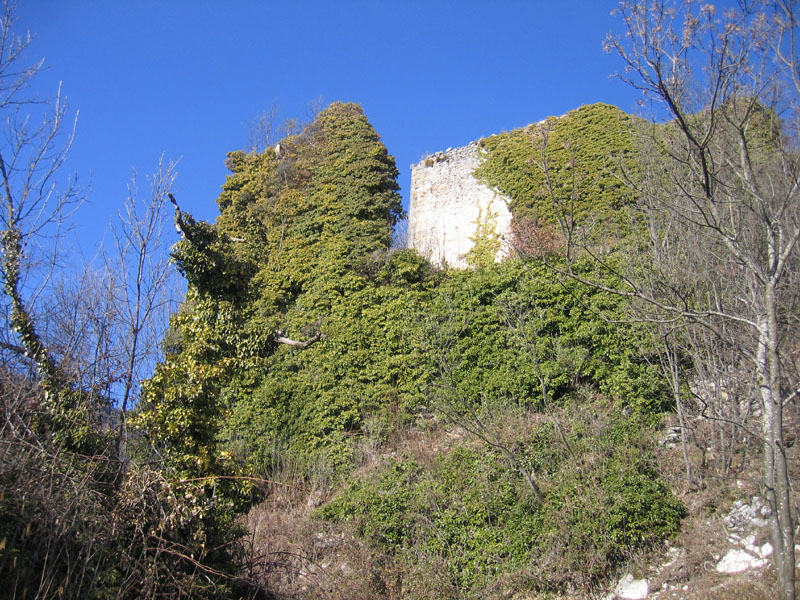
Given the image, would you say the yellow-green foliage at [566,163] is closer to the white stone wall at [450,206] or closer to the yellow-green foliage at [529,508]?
the white stone wall at [450,206]

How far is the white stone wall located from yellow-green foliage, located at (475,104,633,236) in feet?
1.21

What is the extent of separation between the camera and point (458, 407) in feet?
33.4

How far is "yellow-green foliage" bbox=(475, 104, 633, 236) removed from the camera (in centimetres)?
1423

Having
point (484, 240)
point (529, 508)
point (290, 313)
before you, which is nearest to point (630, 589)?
point (529, 508)

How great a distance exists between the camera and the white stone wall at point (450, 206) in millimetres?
15956

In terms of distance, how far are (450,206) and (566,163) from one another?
3182 millimetres

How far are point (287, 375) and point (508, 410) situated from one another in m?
4.79

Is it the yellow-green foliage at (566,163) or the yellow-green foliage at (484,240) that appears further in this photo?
the yellow-green foliage at (484,240)

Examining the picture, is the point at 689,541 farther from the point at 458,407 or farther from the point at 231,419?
the point at 231,419

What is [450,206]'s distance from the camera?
16.8 metres

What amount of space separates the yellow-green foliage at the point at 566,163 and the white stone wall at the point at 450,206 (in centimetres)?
37

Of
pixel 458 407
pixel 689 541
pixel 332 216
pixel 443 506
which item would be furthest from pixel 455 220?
pixel 689 541

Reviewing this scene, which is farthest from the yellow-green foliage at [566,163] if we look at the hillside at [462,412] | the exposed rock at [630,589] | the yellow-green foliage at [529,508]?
the exposed rock at [630,589]

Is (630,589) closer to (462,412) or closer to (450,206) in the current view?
(462,412)
